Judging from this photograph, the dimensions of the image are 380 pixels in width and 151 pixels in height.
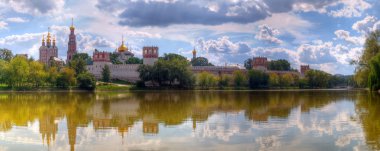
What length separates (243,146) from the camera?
13.1 meters

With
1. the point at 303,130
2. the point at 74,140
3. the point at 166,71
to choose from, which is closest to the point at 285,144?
the point at 303,130

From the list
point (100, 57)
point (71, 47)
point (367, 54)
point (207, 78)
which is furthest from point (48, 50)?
point (367, 54)

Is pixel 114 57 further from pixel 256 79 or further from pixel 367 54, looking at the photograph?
pixel 367 54

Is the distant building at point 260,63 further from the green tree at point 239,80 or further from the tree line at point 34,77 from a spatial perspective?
the tree line at point 34,77

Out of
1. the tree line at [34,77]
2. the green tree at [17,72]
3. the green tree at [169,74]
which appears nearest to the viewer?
the green tree at [17,72]

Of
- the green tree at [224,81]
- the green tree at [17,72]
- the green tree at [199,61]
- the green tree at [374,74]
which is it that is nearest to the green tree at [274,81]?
the green tree at [224,81]

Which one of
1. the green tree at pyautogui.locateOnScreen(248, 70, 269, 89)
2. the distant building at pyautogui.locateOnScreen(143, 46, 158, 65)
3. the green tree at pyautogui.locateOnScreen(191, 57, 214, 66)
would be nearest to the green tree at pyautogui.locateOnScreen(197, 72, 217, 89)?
the green tree at pyautogui.locateOnScreen(248, 70, 269, 89)

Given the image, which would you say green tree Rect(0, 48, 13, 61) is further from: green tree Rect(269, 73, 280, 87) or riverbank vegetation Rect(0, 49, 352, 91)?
green tree Rect(269, 73, 280, 87)

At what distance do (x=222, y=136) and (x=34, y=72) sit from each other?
6913 cm

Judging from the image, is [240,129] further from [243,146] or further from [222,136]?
[243,146]

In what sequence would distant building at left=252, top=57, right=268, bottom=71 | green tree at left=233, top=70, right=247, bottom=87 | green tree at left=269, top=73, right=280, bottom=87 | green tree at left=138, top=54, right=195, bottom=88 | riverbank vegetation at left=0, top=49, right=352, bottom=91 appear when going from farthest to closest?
1. distant building at left=252, top=57, right=268, bottom=71
2. green tree at left=269, top=73, right=280, bottom=87
3. green tree at left=233, top=70, right=247, bottom=87
4. green tree at left=138, top=54, right=195, bottom=88
5. riverbank vegetation at left=0, top=49, right=352, bottom=91

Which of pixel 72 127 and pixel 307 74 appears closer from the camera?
pixel 72 127

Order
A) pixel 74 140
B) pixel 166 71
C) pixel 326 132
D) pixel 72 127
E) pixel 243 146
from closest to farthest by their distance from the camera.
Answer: pixel 243 146, pixel 74 140, pixel 326 132, pixel 72 127, pixel 166 71

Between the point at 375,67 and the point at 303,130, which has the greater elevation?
the point at 375,67
